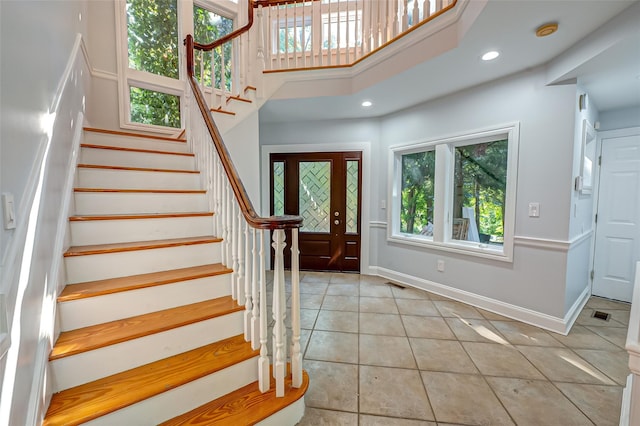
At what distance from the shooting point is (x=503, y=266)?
8.94 ft

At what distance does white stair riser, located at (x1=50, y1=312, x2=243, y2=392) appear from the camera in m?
1.16

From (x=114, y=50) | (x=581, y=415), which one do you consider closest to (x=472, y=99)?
(x=581, y=415)

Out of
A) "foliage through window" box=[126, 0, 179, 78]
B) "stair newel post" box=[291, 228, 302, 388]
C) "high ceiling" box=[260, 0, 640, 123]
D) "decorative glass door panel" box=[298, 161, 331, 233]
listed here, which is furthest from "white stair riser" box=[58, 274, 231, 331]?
"foliage through window" box=[126, 0, 179, 78]

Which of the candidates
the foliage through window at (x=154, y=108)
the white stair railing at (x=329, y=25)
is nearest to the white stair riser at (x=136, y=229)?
the white stair railing at (x=329, y=25)

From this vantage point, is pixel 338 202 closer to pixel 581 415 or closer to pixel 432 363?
pixel 432 363

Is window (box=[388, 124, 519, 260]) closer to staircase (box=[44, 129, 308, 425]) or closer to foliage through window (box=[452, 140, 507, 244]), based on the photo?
foliage through window (box=[452, 140, 507, 244])

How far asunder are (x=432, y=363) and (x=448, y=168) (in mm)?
2221

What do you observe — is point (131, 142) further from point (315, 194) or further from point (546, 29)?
point (546, 29)

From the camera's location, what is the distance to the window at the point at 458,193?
9.07 ft

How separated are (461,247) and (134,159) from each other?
3501 millimetres

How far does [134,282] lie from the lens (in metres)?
1.50

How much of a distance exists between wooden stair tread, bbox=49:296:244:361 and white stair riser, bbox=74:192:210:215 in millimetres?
854

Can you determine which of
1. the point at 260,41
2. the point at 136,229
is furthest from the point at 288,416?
the point at 260,41

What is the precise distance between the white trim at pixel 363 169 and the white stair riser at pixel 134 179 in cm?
184
